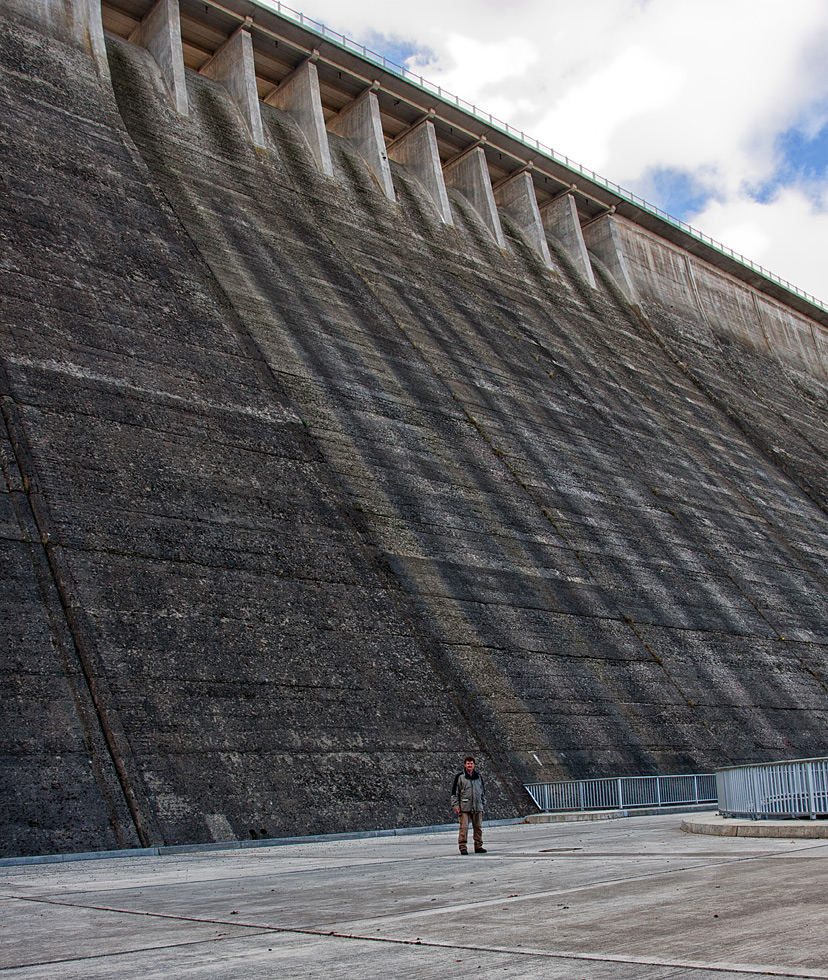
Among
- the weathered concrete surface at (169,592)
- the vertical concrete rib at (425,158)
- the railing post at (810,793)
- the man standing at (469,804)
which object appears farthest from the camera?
the vertical concrete rib at (425,158)

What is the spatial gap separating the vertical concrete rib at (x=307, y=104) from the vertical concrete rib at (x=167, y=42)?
171 inches

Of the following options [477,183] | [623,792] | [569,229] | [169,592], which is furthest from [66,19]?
[623,792]

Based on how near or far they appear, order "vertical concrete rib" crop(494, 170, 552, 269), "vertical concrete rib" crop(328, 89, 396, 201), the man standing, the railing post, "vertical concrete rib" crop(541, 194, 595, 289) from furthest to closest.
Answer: "vertical concrete rib" crop(541, 194, 595, 289), "vertical concrete rib" crop(494, 170, 552, 269), "vertical concrete rib" crop(328, 89, 396, 201), the railing post, the man standing

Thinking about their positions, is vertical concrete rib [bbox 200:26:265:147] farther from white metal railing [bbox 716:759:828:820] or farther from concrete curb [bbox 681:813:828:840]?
concrete curb [bbox 681:813:828:840]

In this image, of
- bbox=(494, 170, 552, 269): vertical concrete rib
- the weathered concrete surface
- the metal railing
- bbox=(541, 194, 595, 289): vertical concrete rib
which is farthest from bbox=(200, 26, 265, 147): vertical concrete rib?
the metal railing

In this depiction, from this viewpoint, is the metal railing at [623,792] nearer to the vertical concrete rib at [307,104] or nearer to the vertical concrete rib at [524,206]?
the vertical concrete rib at [307,104]

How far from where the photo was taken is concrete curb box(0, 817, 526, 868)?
32.3ft

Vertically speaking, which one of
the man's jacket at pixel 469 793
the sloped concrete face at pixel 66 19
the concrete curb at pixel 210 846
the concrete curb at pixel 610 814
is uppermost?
the sloped concrete face at pixel 66 19

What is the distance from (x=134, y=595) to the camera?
12.9m

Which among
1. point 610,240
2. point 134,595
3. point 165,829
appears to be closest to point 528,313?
point 610,240

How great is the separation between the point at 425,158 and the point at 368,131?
97.6 inches

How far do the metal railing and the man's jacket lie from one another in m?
4.38

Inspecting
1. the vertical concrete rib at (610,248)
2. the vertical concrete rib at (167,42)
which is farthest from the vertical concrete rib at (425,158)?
the vertical concrete rib at (167,42)

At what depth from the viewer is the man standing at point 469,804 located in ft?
32.9
